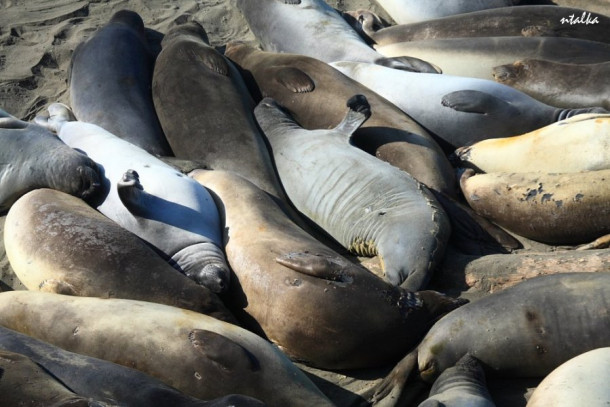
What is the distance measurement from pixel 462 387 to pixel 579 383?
0.60m

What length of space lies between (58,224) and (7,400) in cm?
199

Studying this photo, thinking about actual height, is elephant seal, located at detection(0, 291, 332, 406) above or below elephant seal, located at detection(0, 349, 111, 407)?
below


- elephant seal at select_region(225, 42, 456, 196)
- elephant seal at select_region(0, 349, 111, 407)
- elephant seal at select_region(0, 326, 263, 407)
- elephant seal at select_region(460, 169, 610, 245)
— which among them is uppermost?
elephant seal at select_region(0, 349, 111, 407)

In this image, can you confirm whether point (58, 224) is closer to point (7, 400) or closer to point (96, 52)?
point (7, 400)

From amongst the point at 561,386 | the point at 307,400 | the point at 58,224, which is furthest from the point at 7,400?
the point at 561,386

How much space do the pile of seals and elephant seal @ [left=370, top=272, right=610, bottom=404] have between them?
0.4 inches

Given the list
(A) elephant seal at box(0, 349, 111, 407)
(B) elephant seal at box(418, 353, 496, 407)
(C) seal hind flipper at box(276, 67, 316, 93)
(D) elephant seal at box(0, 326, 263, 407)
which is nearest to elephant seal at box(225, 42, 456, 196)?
(C) seal hind flipper at box(276, 67, 316, 93)

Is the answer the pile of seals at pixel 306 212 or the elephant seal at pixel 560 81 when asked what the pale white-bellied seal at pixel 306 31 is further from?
the elephant seal at pixel 560 81

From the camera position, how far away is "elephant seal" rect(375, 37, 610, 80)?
8.05 m

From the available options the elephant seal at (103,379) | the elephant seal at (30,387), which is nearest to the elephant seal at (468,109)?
the elephant seal at (103,379)

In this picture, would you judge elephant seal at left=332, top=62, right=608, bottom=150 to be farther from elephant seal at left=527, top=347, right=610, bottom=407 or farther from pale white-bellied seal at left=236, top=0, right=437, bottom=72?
elephant seal at left=527, top=347, right=610, bottom=407

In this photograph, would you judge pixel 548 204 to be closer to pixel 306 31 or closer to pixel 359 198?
pixel 359 198

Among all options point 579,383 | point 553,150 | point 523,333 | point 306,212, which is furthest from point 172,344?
point 553,150

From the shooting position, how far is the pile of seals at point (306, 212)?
4762 mm
